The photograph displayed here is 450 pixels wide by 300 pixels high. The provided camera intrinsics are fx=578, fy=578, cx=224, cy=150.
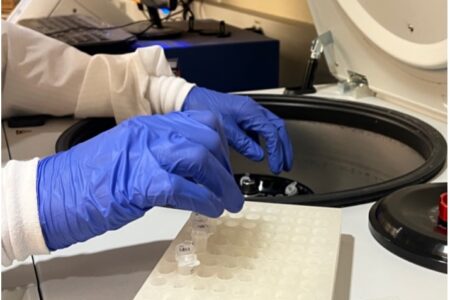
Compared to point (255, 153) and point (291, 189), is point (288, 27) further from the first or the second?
point (255, 153)

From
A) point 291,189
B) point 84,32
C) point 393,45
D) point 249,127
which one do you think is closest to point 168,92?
point 249,127

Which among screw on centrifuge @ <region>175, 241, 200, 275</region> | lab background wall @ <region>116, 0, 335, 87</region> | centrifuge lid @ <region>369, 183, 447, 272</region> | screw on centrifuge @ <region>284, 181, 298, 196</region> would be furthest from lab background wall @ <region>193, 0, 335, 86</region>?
screw on centrifuge @ <region>175, 241, 200, 275</region>

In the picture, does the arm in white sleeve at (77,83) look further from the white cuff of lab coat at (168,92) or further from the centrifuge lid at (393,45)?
the centrifuge lid at (393,45)

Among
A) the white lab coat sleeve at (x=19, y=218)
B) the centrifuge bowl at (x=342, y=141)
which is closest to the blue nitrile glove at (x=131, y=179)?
the white lab coat sleeve at (x=19, y=218)

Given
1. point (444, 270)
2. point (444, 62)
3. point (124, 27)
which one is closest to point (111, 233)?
point (444, 270)

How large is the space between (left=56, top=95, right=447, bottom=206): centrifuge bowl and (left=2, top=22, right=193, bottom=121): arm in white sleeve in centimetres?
7

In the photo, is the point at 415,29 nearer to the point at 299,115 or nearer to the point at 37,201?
the point at 299,115

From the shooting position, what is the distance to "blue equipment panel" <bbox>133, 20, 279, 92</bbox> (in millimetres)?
1734

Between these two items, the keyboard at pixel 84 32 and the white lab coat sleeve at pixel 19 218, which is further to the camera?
the keyboard at pixel 84 32

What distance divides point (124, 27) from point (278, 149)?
1081 millimetres

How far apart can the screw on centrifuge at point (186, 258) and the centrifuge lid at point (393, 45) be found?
25.7 inches

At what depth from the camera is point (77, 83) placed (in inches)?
51.4

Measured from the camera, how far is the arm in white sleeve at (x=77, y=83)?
4.18ft

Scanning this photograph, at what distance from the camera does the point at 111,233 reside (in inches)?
32.6
